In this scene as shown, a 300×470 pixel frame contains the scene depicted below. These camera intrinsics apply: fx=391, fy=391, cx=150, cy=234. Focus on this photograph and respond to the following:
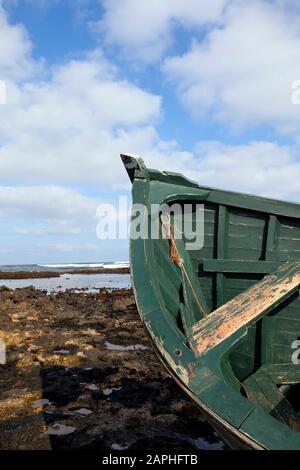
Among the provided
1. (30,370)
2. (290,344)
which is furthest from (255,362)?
(30,370)

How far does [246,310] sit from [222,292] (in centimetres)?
176

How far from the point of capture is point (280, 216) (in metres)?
4.69

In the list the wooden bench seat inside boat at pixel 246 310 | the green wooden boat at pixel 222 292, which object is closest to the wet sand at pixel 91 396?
the green wooden boat at pixel 222 292

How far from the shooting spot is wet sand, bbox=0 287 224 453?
502 cm

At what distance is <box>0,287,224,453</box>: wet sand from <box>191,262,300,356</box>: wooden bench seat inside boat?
235cm

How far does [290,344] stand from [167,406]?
243cm

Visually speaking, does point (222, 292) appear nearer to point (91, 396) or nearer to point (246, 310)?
point (246, 310)

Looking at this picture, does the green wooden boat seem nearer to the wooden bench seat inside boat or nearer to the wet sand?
the wooden bench seat inside boat

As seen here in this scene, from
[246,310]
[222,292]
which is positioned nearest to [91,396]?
[222,292]

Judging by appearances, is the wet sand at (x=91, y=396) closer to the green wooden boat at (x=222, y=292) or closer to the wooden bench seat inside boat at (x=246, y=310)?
the green wooden boat at (x=222, y=292)

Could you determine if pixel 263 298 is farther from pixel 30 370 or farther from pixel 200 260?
pixel 30 370

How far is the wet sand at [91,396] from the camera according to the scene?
5.02 meters

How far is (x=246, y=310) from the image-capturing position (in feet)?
10.7
